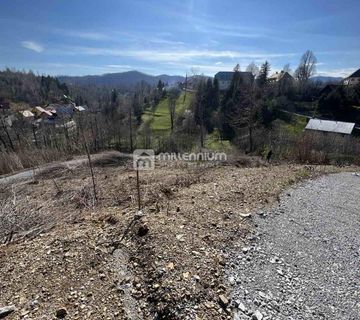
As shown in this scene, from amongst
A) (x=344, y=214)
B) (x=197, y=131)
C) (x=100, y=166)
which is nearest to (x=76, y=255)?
(x=344, y=214)

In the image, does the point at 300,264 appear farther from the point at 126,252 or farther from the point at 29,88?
the point at 29,88

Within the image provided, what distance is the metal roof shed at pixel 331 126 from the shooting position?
23781 mm

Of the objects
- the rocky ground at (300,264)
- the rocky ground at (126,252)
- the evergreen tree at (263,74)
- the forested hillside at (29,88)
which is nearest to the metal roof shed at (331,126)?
the evergreen tree at (263,74)

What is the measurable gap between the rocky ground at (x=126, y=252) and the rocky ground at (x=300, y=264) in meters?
0.24

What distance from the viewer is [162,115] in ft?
140

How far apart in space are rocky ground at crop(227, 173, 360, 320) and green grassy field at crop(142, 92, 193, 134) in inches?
1104

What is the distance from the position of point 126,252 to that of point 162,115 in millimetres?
40172

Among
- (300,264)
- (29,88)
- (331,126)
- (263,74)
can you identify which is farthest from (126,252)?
(29,88)

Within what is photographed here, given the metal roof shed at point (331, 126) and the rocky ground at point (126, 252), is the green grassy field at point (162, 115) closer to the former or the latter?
the metal roof shed at point (331, 126)

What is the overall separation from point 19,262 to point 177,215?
2447 mm

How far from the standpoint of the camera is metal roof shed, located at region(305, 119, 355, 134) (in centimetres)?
2378

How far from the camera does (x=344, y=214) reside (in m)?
5.21

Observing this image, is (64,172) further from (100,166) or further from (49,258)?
(49,258)

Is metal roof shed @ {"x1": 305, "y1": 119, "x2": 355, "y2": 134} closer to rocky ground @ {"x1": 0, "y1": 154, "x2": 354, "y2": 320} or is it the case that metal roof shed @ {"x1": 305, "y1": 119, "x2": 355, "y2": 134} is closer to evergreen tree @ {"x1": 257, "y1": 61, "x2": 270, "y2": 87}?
evergreen tree @ {"x1": 257, "y1": 61, "x2": 270, "y2": 87}
